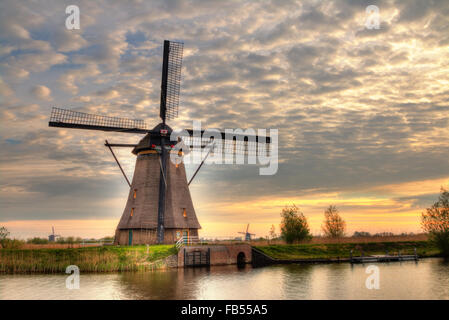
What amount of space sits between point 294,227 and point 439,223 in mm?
15625

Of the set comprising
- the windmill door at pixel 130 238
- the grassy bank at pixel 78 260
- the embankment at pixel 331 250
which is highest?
the windmill door at pixel 130 238

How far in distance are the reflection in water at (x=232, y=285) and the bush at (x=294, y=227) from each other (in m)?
16.4

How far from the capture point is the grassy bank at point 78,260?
29.3 m

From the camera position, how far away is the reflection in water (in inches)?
775

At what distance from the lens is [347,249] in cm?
4372

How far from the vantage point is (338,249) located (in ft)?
142

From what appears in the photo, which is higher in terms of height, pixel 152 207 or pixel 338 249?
pixel 152 207

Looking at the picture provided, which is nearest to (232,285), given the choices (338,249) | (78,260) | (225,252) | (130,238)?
(225,252)

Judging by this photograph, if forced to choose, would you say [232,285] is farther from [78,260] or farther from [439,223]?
[439,223]

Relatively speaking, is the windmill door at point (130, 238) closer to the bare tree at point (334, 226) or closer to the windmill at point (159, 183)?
the windmill at point (159, 183)

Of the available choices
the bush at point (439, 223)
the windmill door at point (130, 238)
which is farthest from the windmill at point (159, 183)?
the bush at point (439, 223)

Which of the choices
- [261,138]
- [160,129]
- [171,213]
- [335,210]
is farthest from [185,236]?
[335,210]
